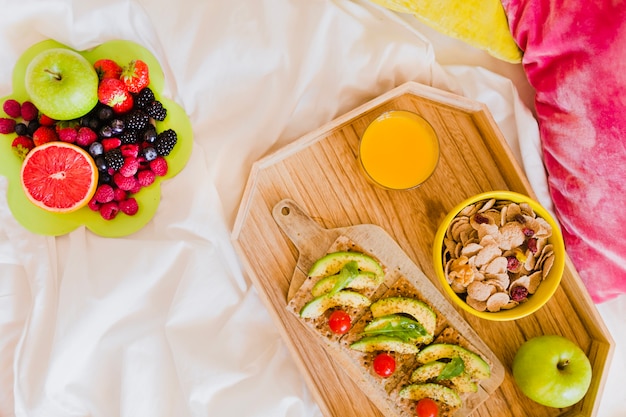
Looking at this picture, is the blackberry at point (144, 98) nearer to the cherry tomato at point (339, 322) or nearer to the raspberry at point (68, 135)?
the raspberry at point (68, 135)

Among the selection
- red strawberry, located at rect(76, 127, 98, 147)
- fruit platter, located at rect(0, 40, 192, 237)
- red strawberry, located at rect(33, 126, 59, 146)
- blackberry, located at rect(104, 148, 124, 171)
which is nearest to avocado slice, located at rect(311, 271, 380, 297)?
fruit platter, located at rect(0, 40, 192, 237)

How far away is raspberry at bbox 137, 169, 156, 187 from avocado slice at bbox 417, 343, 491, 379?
32.7 inches

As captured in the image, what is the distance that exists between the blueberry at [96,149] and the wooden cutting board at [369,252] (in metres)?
0.49

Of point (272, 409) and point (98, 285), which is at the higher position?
point (98, 285)

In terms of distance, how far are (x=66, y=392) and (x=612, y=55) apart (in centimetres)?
154

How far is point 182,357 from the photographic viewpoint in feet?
4.45

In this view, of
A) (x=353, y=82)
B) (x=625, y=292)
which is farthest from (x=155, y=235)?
Result: (x=625, y=292)

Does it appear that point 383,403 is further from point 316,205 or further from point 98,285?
point 98,285

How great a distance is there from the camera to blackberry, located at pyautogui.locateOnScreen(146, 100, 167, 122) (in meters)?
1.42

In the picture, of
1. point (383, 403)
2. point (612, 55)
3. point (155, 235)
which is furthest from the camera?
point (155, 235)

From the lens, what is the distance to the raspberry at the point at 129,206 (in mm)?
1419

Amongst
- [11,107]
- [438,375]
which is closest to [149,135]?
[11,107]

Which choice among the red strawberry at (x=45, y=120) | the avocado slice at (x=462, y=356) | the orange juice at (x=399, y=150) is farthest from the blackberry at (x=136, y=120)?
the avocado slice at (x=462, y=356)

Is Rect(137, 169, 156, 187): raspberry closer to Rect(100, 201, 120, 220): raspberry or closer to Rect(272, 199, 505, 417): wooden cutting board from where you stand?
Rect(100, 201, 120, 220): raspberry
